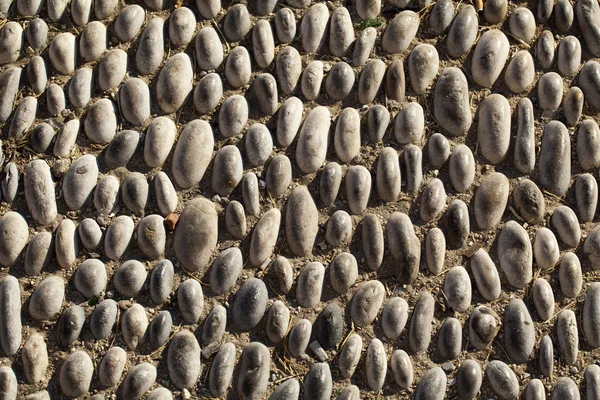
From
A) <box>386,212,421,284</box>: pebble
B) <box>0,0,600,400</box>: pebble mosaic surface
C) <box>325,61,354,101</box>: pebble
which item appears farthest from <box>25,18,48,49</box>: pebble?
<box>386,212,421,284</box>: pebble

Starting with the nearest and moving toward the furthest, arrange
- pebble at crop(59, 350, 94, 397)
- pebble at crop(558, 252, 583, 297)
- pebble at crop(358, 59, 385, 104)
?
pebble at crop(59, 350, 94, 397), pebble at crop(558, 252, 583, 297), pebble at crop(358, 59, 385, 104)

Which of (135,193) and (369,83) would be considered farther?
(369,83)

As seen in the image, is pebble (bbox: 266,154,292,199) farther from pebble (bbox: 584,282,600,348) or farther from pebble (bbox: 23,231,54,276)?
pebble (bbox: 584,282,600,348)

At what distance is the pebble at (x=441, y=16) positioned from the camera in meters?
1.64

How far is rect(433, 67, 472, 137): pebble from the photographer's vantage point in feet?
5.11

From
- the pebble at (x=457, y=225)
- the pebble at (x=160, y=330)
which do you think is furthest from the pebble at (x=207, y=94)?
the pebble at (x=457, y=225)

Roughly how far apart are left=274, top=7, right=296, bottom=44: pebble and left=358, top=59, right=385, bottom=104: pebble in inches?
7.4

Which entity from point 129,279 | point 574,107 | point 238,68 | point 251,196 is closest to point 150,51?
point 238,68

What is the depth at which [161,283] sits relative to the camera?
4.65ft

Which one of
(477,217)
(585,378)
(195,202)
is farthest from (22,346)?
(585,378)

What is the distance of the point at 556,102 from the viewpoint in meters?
1.59

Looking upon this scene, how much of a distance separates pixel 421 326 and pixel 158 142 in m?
0.65

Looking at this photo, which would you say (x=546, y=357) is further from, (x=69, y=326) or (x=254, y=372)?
(x=69, y=326)

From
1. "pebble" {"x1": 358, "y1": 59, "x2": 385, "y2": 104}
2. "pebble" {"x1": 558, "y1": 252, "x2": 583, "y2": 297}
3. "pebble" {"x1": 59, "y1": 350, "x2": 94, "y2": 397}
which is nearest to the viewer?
"pebble" {"x1": 59, "y1": 350, "x2": 94, "y2": 397}
